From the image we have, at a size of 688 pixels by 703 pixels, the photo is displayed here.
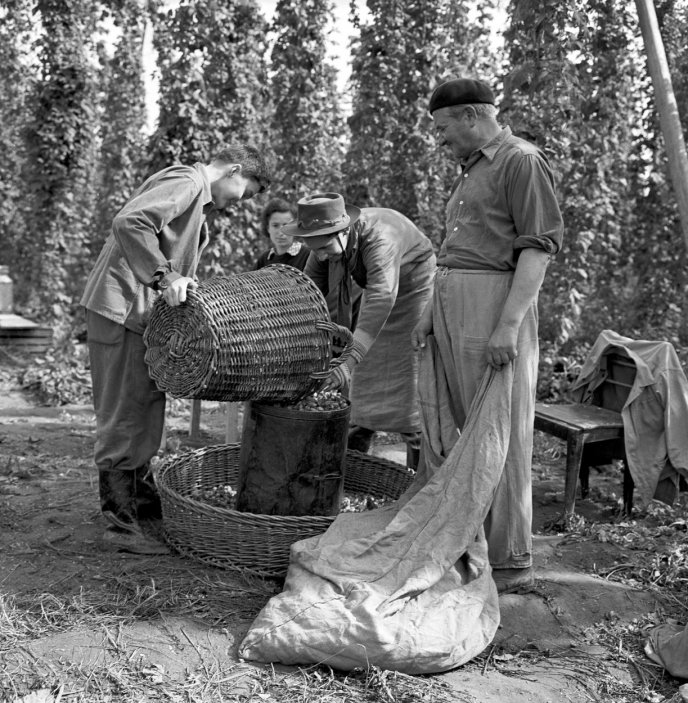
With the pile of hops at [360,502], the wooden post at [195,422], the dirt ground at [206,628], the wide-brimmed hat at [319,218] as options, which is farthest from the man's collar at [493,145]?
the wooden post at [195,422]

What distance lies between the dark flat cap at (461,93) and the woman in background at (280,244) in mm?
2013

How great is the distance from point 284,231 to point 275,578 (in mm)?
1454

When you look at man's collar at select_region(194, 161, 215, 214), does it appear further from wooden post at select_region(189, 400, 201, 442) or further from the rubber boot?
wooden post at select_region(189, 400, 201, 442)

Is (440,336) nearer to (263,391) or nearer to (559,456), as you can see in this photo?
(263,391)

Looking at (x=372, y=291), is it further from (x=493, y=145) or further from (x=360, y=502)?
(x=360, y=502)

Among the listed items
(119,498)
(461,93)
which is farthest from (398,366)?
(461,93)

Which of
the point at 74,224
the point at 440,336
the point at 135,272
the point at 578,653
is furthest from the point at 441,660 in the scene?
the point at 74,224

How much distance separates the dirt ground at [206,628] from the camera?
2.58 metres

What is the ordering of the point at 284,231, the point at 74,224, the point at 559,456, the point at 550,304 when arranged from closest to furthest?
1. the point at 284,231
2. the point at 559,456
3. the point at 550,304
4. the point at 74,224

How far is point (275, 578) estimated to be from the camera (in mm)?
3367

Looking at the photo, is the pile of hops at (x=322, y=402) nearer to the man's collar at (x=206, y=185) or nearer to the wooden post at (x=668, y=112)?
the man's collar at (x=206, y=185)

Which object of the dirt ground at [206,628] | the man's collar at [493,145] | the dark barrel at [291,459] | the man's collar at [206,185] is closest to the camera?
the dirt ground at [206,628]

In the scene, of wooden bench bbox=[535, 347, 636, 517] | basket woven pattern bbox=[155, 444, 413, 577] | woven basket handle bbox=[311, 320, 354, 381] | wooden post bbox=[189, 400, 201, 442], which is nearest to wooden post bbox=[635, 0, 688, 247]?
wooden bench bbox=[535, 347, 636, 517]

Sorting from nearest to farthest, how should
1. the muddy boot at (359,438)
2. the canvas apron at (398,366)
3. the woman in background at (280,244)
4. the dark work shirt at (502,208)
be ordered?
the dark work shirt at (502,208) → the canvas apron at (398,366) → the muddy boot at (359,438) → the woman in background at (280,244)
